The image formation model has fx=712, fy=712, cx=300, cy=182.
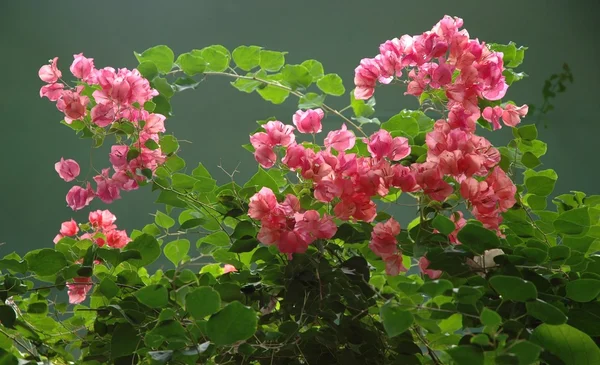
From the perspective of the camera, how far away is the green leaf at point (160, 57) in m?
0.95

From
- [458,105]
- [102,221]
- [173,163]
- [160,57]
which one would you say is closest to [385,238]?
[458,105]

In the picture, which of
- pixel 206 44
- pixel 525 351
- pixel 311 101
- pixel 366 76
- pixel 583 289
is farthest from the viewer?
pixel 206 44

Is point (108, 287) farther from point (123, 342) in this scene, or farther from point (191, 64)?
point (191, 64)

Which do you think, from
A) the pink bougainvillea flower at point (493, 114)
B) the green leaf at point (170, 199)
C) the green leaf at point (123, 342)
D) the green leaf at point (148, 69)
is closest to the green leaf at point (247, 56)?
the green leaf at point (148, 69)

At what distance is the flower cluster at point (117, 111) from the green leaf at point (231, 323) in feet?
1.28

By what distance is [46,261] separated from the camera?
73cm

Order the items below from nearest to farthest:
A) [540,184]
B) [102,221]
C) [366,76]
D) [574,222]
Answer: [574,222], [540,184], [366,76], [102,221]

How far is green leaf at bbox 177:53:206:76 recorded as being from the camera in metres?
0.94

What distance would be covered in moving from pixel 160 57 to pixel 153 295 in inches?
19.2

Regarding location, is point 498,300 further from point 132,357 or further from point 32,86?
point 32,86

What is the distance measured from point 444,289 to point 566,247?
0.20 metres

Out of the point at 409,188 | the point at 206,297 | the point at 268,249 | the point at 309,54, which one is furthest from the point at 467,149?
the point at 309,54

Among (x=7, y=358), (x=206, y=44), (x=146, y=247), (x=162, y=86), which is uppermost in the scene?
A: (x=206, y=44)

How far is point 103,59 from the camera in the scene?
253 cm
